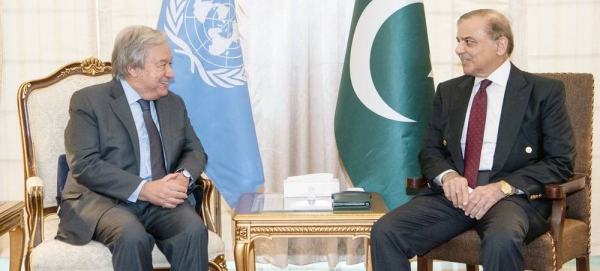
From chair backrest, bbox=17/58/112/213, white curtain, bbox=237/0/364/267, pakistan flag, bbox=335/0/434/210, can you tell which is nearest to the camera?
chair backrest, bbox=17/58/112/213

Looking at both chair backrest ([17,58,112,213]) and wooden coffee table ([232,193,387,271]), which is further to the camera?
chair backrest ([17,58,112,213])

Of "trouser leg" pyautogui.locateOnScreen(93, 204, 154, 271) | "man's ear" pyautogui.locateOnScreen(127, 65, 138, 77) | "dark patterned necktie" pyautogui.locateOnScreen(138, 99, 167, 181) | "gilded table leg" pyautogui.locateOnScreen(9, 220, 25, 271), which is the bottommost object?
"gilded table leg" pyautogui.locateOnScreen(9, 220, 25, 271)

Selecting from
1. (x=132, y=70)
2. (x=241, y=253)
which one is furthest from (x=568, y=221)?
(x=132, y=70)

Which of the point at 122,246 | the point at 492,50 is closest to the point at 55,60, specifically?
the point at 122,246

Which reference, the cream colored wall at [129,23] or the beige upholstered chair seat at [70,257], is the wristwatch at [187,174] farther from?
the cream colored wall at [129,23]

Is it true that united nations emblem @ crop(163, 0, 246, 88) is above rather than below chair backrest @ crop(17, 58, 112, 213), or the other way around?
above

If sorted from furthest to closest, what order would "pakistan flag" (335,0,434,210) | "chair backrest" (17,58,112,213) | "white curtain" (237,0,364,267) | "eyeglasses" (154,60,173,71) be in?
1. "white curtain" (237,0,364,267)
2. "pakistan flag" (335,0,434,210)
3. "chair backrest" (17,58,112,213)
4. "eyeglasses" (154,60,173,71)

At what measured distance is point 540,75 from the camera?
368 cm

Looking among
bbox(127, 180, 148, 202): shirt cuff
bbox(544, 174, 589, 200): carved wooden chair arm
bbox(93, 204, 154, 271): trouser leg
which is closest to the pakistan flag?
bbox(544, 174, 589, 200): carved wooden chair arm

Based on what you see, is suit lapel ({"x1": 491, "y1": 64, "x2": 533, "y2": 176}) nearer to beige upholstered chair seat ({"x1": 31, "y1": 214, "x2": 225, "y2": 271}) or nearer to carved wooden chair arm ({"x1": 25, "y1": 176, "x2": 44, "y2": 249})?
beige upholstered chair seat ({"x1": 31, "y1": 214, "x2": 225, "y2": 271})

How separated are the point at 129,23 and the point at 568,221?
2788 millimetres

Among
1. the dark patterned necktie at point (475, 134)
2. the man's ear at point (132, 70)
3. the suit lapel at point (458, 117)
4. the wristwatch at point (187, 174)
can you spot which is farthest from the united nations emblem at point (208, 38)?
the dark patterned necktie at point (475, 134)

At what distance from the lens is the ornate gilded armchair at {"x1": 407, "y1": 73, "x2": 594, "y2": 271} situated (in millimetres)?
3211

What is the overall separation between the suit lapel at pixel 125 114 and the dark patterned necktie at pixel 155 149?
72mm
